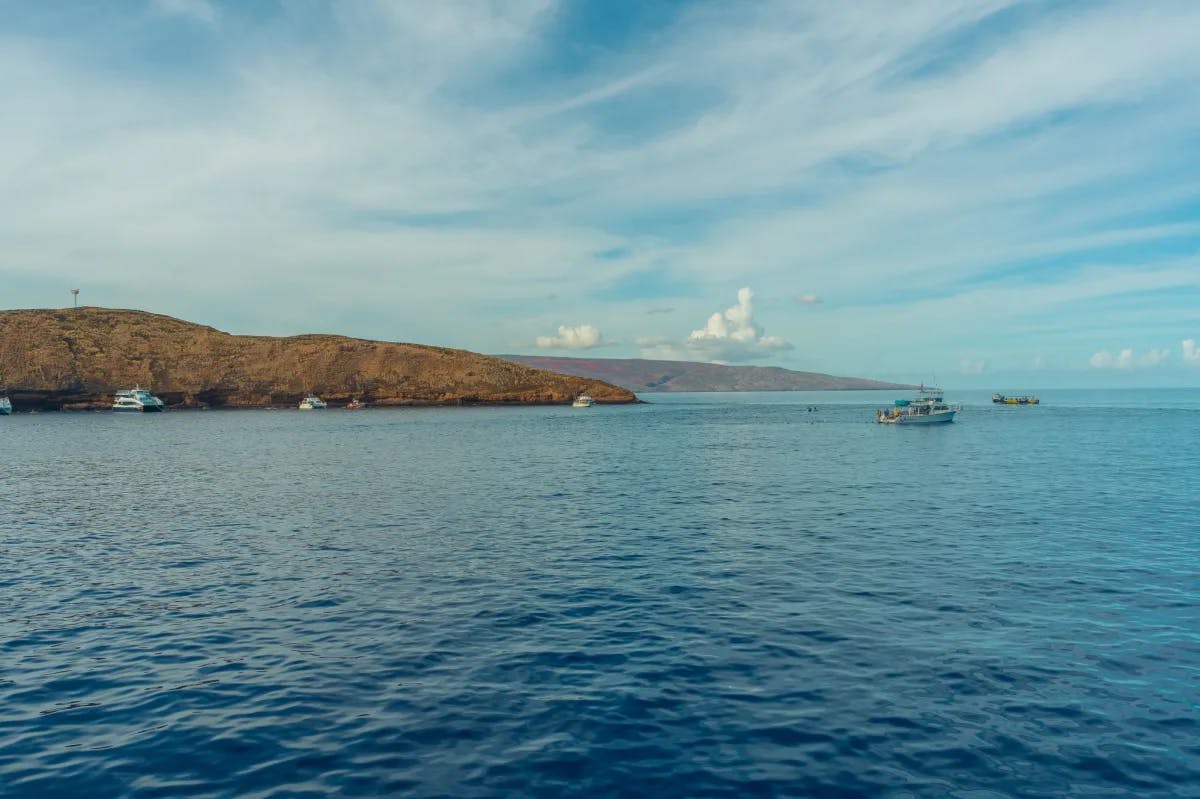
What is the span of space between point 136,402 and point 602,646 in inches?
8136

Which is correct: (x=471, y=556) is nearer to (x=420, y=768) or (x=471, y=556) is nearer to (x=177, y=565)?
(x=177, y=565)

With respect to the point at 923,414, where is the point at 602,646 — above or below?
below

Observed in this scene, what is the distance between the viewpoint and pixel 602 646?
1956cm

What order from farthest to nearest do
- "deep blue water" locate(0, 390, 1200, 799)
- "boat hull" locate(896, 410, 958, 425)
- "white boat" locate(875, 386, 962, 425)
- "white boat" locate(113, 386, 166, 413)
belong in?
"white boat" locate(113, 386, 166, 413)
"white boat" locate(875, 386, 962, 425)
"boat hull" locate(896, 410, 958, 425)
"deep blue water" locate(0, 390, 1200, 799)

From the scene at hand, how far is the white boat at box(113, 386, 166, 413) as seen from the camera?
187625mm

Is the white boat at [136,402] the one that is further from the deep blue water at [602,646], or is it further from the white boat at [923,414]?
the white boat at [923,414]

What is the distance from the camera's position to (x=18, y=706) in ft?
52.7

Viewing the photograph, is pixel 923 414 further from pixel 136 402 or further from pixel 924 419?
pixel 136 402

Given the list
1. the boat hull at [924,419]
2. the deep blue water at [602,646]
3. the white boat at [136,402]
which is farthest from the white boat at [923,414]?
the white boat at [136,402]

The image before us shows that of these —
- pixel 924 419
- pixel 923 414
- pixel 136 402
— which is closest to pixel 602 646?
pixel 924 419

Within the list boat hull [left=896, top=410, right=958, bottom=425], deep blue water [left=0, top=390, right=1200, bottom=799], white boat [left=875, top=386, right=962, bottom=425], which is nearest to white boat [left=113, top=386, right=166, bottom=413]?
deep blue water [left=0, top=390, right=1200, bottom=799]

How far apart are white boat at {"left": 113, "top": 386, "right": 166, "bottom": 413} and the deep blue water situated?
16504 cm

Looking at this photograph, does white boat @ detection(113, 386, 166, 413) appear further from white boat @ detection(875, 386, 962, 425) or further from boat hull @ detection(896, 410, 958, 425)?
boat hull @ detection(896, 410, 958, 425)

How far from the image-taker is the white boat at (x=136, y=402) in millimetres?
187625
